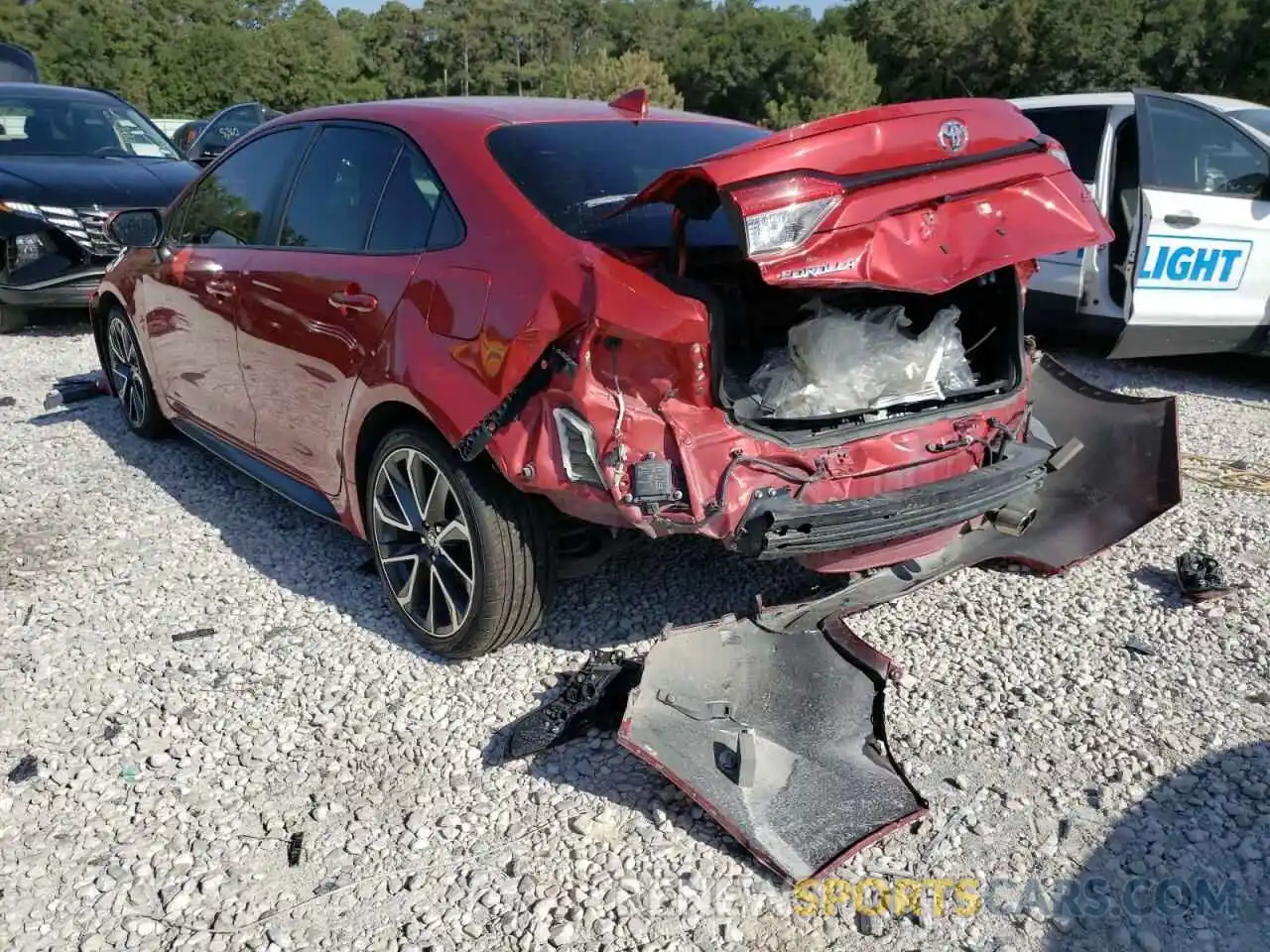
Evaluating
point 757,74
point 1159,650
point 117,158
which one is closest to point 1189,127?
point 1159,650

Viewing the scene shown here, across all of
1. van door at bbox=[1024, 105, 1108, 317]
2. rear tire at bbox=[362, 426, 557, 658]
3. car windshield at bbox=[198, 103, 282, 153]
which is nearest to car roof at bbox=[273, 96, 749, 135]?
rear tire at bbox=[362, 426, 557, 658]

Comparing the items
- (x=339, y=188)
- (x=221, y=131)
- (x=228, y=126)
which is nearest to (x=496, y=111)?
(x=339, y=188)

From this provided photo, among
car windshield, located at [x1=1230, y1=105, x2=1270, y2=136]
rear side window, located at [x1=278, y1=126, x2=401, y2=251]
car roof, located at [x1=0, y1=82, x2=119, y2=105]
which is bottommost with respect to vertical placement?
car windshield, located at [x1=1230, y1=105, x2=1270, y2=136]

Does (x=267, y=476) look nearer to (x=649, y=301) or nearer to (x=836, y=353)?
(x=649, y=301)

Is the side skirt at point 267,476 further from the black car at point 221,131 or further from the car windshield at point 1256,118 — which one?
the black car at point 221,131

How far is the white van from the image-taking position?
6.08 meters

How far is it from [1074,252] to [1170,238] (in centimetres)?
53

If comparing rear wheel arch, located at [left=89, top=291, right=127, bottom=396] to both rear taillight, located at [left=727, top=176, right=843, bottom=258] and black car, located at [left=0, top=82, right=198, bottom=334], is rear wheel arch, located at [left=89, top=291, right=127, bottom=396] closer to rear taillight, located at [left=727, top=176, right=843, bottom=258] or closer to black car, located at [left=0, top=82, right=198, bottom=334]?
black car, located at [left=0, top=82, right=198, bottom=334]

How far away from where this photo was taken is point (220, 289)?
422 centimetres

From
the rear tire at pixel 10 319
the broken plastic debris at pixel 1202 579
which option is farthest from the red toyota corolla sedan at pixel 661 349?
the rear tire at pixel 10 319

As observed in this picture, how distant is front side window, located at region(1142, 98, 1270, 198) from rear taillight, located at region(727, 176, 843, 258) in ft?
14.9

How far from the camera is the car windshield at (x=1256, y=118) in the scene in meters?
6.45

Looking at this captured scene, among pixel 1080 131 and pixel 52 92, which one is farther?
pixel 52 92

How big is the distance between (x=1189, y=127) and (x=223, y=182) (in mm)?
5543
